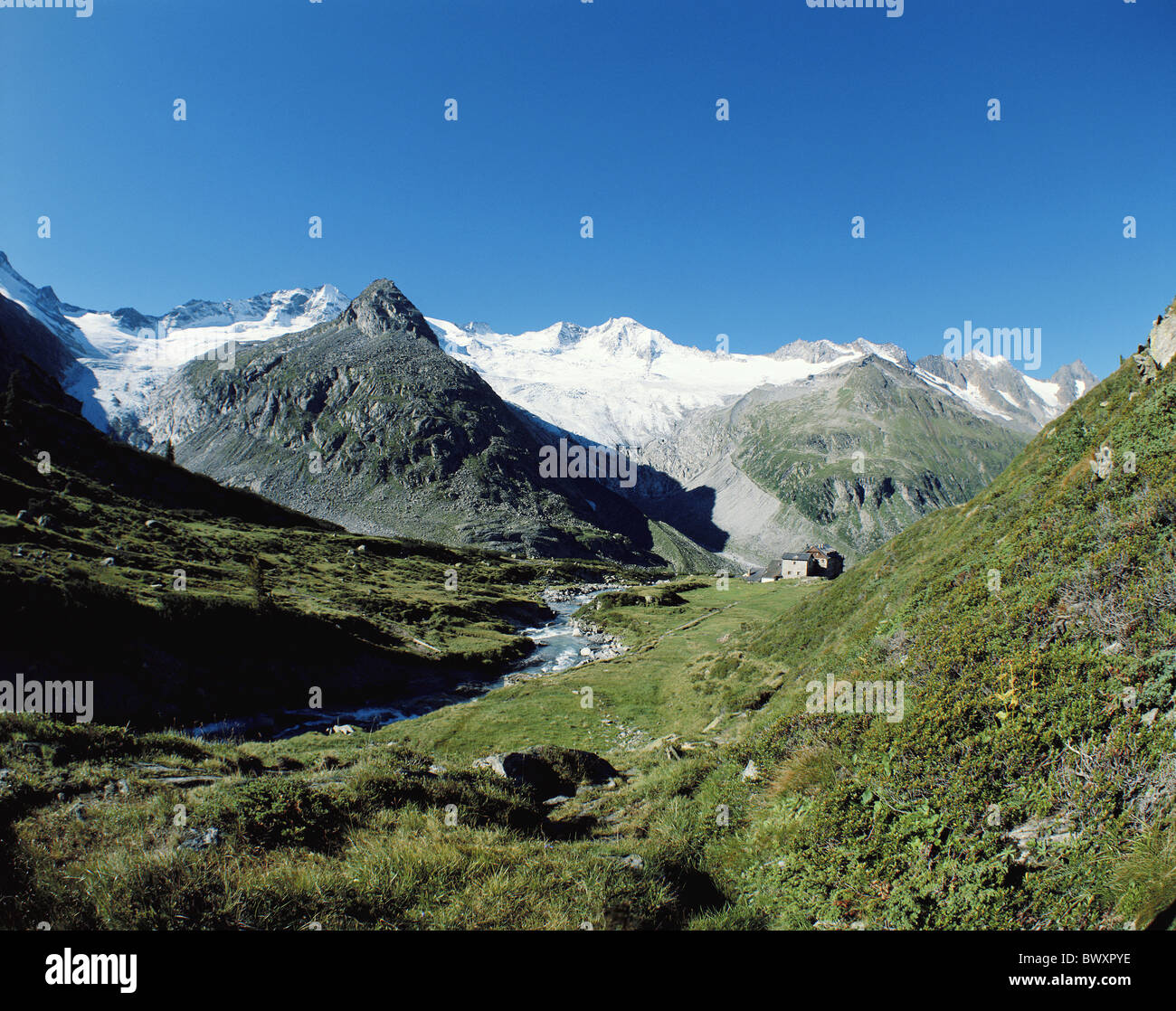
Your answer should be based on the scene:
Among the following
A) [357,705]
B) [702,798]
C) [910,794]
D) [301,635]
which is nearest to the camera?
[910,794]

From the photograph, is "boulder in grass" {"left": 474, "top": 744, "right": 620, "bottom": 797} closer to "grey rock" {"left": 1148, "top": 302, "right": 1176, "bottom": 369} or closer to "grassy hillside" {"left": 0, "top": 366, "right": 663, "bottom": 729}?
"grey rock" {"left": 1148, "top": 302, "right": 1176, "bottom": 369}

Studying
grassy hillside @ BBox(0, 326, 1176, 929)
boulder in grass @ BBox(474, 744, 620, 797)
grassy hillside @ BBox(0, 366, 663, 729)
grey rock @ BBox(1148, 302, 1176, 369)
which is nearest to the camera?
grassy hillside @ BBox(0, 326, 1176, 929)

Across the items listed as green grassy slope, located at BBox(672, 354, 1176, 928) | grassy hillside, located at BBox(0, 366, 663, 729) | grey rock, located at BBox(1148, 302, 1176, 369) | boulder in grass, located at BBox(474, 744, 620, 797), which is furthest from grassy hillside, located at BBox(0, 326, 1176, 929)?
grassy hillside, located at BBox(0, 366, 663, 729)

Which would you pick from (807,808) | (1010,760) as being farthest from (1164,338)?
(807,808)

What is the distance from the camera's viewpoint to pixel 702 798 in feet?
38.6

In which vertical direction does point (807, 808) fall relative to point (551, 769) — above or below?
above

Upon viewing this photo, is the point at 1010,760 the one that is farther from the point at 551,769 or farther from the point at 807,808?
the point at 551,769

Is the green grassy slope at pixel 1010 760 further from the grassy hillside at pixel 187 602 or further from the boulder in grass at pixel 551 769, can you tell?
the grassy hillside at pixel 187 602

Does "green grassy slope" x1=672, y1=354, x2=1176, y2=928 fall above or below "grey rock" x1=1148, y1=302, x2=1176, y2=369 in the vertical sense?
below

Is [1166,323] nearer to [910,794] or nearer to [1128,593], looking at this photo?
[1128,593]

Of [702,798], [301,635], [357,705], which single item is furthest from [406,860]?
[301,635]

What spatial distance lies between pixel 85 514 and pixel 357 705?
50.5 metres
